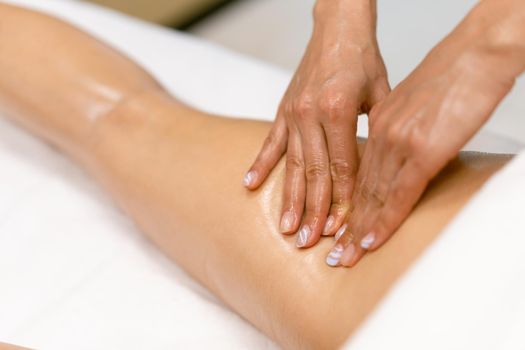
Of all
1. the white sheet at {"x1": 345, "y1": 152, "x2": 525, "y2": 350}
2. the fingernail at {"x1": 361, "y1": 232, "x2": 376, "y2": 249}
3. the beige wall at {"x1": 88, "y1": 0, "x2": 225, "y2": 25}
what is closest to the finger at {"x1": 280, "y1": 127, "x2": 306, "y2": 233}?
the fingernail at {"x1": 361, "y1": 232, "x2": 376, "y2": 249}

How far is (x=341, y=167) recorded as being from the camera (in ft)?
3.21

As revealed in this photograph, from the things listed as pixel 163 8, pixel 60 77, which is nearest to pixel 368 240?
pixel 60 77

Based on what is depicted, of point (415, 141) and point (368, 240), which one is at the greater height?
point (415, 141)

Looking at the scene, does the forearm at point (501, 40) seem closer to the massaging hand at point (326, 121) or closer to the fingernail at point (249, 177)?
the massaging hand at point (326, 121)

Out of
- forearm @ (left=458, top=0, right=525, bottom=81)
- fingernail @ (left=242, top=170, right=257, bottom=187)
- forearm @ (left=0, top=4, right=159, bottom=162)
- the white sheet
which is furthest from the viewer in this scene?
forearm @ (left=0, top=4, right=159, bottom=162)

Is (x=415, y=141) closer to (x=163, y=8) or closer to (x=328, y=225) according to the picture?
(x=328, y=225)

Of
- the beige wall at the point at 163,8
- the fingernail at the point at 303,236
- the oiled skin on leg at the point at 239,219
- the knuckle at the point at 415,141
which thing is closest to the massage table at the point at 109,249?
the oiled skin on leg at the point at 239,219

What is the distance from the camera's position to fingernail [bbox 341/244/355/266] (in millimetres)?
891

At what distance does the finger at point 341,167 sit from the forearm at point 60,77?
0.41 meters

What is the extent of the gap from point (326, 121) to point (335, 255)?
7.6 inches

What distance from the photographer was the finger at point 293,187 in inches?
38.1

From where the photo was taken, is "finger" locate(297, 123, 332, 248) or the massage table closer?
"finger" locate(297, 123, 332, 248)

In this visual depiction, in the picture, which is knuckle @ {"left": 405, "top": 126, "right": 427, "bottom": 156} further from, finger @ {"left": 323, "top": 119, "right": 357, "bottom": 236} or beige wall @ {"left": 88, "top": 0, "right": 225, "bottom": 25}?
beige wall @ {"left": 88, "top": 0, "right": 225, "bottom": 25}

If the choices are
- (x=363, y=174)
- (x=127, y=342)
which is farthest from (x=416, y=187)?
(x=127, y=342)
